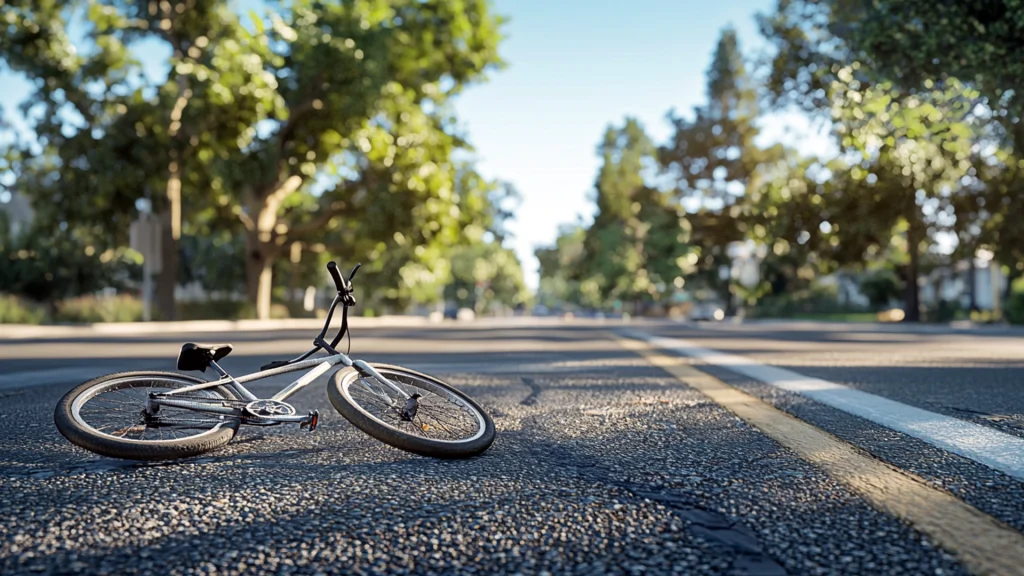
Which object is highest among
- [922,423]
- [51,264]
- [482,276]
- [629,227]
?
[629,227]

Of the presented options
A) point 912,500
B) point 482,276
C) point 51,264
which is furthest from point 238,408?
point 482,276

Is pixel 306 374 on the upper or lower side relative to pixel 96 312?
upper

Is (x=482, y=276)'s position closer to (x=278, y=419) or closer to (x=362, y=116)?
(x=362, y=116)

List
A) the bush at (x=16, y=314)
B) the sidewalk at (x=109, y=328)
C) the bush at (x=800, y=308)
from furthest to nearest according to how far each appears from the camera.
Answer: the bush at (x=800, y=308) < the bush at (x=16, y=314) < the sidewalk at (x=109, y=328)

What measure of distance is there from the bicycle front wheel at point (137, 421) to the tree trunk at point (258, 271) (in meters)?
27.8

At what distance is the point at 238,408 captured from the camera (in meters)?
3.88

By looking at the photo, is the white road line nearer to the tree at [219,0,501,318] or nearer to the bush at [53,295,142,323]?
the tree at [219,0,501,318]

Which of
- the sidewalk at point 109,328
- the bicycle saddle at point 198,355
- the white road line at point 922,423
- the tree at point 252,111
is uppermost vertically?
the tree at point 252,111

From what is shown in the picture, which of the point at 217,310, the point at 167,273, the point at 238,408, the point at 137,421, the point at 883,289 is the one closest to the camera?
the point at 137,421

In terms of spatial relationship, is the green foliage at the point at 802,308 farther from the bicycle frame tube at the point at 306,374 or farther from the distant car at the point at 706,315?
the bicycle frame tube at the point at 306,374

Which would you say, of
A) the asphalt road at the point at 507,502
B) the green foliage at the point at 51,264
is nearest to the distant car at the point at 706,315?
the green foliage at the point at 51,264

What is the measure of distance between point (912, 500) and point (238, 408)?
114 inches

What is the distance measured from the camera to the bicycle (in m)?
3.54

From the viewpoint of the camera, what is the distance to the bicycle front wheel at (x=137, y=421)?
343 cm
